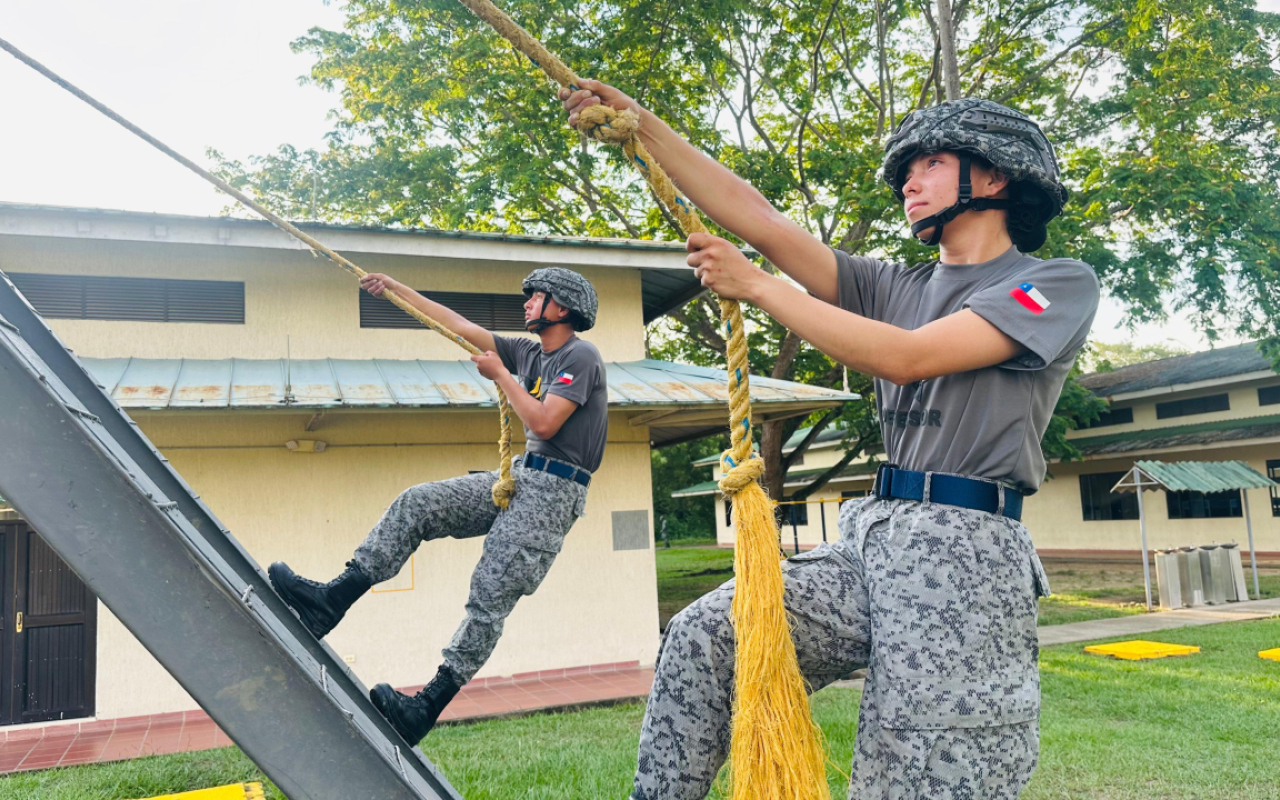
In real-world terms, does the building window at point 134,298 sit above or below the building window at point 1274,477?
above

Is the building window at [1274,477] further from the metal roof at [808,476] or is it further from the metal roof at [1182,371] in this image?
the metal roof at [808,476]

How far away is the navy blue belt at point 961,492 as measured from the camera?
1947 millimetres

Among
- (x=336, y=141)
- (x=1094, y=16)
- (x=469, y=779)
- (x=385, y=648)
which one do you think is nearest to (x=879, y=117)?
(x=1094, y=16)

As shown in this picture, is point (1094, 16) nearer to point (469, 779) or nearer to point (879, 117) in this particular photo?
point (879, 117)

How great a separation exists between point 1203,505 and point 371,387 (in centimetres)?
2470

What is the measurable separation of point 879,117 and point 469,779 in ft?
51.3

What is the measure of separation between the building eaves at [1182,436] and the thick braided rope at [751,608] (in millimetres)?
25247

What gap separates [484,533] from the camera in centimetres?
372

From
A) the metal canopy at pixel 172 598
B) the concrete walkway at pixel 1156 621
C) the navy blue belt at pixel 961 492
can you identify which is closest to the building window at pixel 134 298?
the metal canopy at pixel 172 598

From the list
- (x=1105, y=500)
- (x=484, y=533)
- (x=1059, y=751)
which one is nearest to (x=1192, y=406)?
(x=1105, y=500)

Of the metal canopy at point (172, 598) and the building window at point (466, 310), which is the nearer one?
the metal canopy at point (172, 598)

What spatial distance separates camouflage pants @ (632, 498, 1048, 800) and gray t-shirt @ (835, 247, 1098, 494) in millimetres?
124

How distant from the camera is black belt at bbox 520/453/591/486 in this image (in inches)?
154

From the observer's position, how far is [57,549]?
5.93 ft
